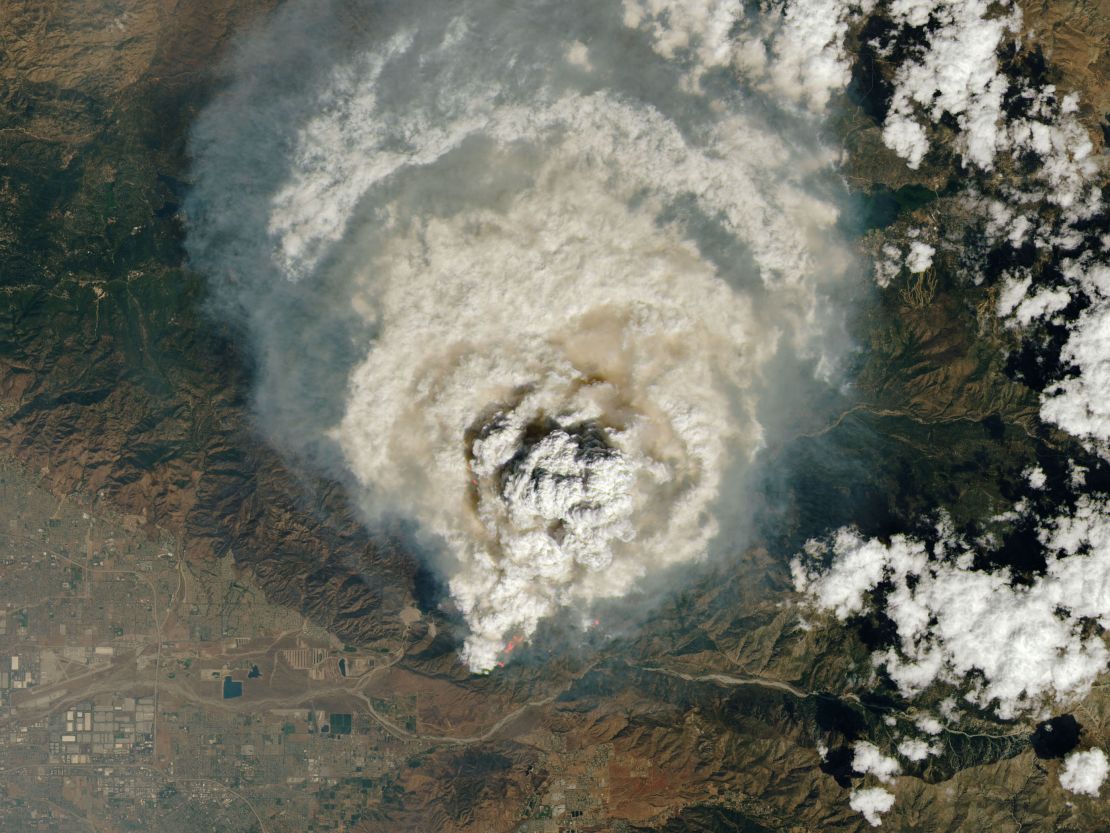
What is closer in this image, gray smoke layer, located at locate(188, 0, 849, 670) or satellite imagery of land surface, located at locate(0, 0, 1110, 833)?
gray smoke layer, located at locate(188, 0, 849, 670)

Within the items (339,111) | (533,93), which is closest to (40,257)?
(339,111)

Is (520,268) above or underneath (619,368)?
above

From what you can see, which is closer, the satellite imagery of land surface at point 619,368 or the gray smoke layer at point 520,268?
the gray smoke layer at point 520,268

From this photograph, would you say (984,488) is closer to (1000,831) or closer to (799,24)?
(1000,831)
